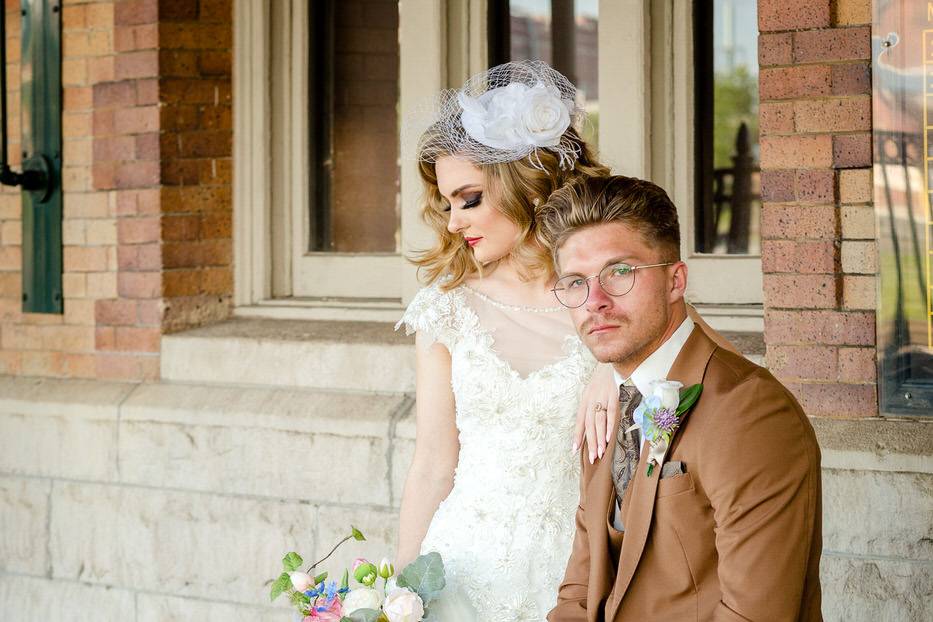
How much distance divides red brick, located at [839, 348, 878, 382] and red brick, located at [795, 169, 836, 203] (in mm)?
446

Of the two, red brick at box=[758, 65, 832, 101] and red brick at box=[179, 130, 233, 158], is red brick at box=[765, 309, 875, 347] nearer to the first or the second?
red brick at box=[758, 65, 832, 101]

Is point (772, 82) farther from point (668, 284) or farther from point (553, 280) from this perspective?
point (668, 284)

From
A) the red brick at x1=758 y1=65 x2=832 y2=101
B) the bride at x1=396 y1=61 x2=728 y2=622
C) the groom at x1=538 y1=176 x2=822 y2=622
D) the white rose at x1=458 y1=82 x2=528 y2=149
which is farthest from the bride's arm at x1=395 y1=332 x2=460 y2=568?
the red brick at x1=758 y1=65 x2=832 y2=101

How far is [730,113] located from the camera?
3951 mm

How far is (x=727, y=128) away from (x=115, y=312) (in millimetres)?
2511

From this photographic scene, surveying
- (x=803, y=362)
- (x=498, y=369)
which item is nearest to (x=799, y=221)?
(x=803, y=362)

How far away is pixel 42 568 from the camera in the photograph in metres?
4.39

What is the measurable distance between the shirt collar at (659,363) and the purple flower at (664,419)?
16cm

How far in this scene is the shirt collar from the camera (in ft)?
6.29

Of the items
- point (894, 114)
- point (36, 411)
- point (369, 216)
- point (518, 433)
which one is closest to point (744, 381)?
point (518, 433)

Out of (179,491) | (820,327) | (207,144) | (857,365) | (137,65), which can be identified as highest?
(137,65)

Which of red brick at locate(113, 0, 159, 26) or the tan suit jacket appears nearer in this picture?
the tan suit jacket

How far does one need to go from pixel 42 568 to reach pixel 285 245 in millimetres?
1648

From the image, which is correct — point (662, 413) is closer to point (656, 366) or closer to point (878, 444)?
point (656, 366)
